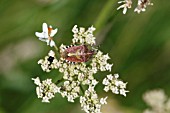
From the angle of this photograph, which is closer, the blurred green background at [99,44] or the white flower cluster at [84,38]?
the white flower cluster at [84,38]

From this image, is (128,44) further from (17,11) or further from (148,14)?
(17,11)

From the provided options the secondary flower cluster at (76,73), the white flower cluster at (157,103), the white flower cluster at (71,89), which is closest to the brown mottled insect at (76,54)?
the secondary flower cluster at (76,73)

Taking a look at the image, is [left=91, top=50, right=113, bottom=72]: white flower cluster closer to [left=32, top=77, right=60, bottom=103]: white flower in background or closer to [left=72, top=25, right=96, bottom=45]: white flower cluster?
[left=72, top=25, right=96, bottom=45]: white flower cluster

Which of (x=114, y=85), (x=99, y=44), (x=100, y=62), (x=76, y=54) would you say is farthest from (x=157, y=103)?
(x=76, y=54)

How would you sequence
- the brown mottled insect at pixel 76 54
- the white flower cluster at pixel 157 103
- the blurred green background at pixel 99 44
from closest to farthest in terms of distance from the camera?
the brown mottled insect at pixel 76 54 < the white flower cluster at pixel 157 103 < the blurred green background at pixel 99 44

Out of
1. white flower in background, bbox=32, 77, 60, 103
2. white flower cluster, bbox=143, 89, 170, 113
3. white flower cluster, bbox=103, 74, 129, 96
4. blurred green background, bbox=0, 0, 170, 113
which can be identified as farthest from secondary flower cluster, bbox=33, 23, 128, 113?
blurred green background, bbox=0, 0, 170, 113

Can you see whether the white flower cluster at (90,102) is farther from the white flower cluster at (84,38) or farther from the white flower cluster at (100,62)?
the white flower cluster at (84,38)
